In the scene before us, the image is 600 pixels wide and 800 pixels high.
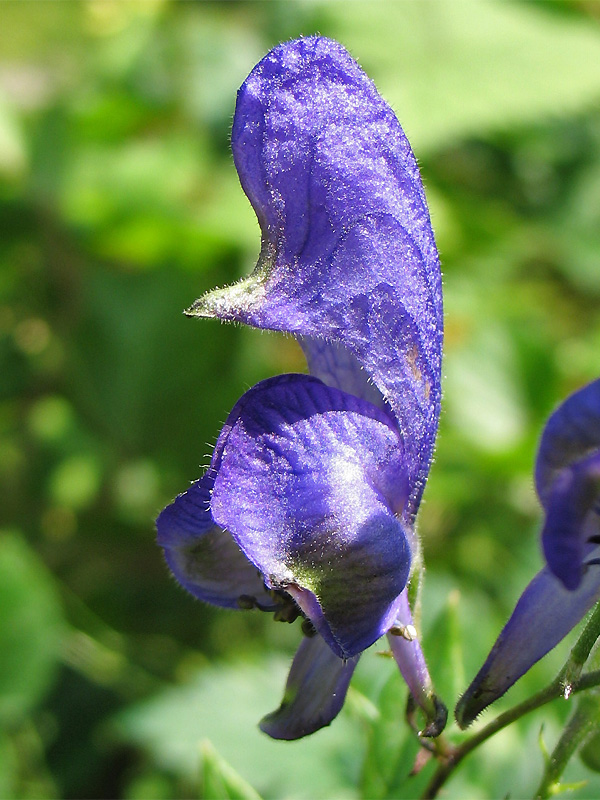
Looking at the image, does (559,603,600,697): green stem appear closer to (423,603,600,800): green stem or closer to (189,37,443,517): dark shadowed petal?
(423,603,600,800): green stem

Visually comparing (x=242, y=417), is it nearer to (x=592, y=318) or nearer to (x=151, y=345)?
(x=151, y=345)

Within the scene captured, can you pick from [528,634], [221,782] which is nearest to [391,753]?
[221,782]

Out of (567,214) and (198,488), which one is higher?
(567,214)

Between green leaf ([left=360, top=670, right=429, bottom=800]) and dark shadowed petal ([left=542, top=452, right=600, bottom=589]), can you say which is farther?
green leaf ([left=360, top=670, right=429, bottom=800])

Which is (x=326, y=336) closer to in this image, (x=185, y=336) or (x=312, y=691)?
(x=312, y=691)

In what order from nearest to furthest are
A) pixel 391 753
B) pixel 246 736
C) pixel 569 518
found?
pixel 569 518
pixel 391 753
pixel 246 736

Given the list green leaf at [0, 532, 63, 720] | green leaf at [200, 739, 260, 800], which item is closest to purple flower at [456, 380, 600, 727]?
green leaf at [200, 739, 260, 800]

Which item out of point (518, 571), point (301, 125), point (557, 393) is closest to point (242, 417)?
point (301, 125)
